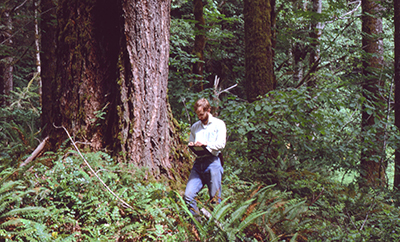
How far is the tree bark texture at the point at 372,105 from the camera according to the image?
6.80 m

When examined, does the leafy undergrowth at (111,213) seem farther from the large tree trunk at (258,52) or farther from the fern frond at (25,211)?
the large tree trunk at (258,52)

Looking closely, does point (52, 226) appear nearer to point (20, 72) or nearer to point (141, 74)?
point (141, 74)

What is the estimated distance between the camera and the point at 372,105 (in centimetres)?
770

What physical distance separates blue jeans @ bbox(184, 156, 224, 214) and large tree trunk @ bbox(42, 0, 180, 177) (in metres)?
0.63

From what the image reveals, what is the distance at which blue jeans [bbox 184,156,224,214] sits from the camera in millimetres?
4298

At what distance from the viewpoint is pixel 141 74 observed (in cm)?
459

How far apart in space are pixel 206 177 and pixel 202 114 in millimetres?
990

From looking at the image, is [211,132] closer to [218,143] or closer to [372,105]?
[218,143]

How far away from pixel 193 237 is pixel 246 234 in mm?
919

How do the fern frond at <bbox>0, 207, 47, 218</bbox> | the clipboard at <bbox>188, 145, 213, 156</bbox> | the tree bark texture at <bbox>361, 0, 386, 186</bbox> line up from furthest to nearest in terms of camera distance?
1. the tree bark texture at <bbox>361, 0, 386, 186</bbox>
2. the clipboard at <bbox>188, 145, 213, 156</bbox>
3. the fern frond at <bbox>0, 207, 47, 218</bbox>

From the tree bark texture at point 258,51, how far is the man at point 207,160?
421 cm

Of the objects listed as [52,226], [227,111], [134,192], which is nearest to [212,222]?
[134,192]

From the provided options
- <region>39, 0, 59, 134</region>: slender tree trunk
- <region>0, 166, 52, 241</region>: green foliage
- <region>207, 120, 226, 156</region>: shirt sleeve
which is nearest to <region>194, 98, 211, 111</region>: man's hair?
<region>207, 120, 226, 156</region>: shirt sleeve

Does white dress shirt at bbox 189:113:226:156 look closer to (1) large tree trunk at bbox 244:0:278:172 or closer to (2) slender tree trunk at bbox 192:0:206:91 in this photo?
(1) large tree trunk at bbox 244:0:278:172
